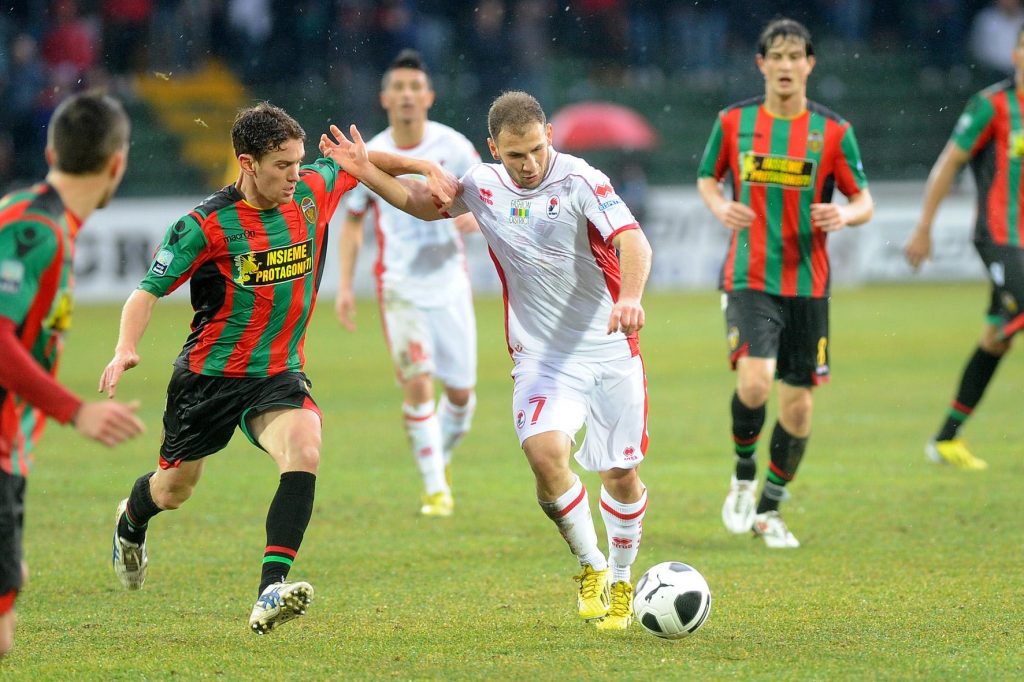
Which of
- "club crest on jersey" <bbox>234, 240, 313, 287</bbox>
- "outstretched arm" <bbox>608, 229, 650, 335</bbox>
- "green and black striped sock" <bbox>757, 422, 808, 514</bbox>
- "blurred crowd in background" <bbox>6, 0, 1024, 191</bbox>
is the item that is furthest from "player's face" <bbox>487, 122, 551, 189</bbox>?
Answer: "blurred crowd in background" <bbox>6, 0, 1024, 191</bbox>

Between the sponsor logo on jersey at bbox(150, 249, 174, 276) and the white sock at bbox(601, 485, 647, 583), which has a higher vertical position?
the sponsor logo on jersey at bbox(150, 249, 174, 276)

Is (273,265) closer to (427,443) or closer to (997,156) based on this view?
(427,443)

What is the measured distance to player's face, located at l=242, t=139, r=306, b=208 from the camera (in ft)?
19.0

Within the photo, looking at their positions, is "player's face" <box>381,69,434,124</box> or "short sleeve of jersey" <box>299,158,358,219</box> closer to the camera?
"short sleeve of jersey" <box>299,158,358,219</box>

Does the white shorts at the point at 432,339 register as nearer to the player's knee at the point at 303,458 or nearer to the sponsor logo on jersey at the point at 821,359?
the sponsor logo on jersey at the point at 821,359

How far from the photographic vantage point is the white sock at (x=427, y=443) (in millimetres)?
8664

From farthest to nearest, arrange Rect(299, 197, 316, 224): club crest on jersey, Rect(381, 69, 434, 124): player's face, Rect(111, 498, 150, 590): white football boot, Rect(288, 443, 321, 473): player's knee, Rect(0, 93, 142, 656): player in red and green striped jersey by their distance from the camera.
→ Rect(381, 69, 434, 124): player's face < Rect(111, 498, 150, 590): white football boot < Rect(299, 197, 316, 224): club crest on jersey < Rect(288, 443, 321, 473): player's knee < Rect(0, 93, 142, 656): player in red and green striped jersey

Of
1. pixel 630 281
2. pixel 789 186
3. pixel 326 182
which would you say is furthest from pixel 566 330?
pixel 789 186

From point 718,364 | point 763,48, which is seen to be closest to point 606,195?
point 763,48

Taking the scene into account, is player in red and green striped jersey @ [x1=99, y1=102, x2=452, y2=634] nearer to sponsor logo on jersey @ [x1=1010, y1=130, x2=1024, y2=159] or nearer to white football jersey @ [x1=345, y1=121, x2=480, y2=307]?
white football jersey @ [x1=345, y1=121, x2=480, y2=307]

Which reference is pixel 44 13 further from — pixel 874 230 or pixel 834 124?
pixel 834 124

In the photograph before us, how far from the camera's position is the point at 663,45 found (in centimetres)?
2616

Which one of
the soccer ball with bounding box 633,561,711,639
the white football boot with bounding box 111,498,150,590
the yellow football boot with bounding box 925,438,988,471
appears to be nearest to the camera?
the soccer ball with bounding box 633,561,711,639

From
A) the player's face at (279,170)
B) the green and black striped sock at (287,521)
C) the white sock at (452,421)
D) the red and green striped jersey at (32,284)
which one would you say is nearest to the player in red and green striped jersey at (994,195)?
the white sock at (452,421)
